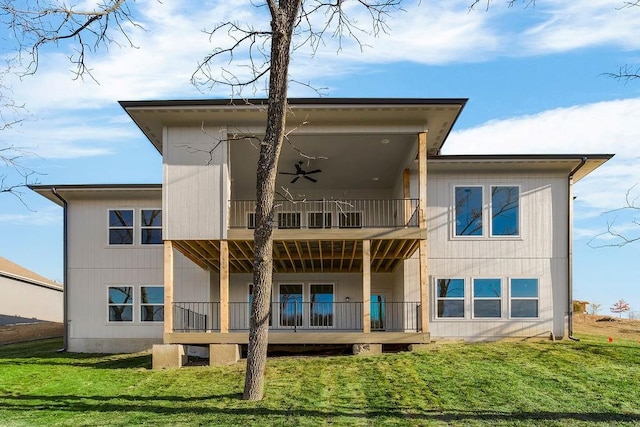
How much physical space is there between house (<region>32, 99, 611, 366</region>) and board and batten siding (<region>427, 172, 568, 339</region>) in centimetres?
4

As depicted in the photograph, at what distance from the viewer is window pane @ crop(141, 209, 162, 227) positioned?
20.8m

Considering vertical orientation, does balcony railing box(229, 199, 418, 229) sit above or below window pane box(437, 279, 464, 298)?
above

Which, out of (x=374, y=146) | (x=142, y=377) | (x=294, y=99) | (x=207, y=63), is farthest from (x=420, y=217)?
(x=142, y=377)

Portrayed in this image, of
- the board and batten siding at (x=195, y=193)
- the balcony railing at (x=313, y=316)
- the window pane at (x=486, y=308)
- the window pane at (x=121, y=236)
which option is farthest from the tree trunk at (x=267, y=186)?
the window pane at (x=121, y=236)

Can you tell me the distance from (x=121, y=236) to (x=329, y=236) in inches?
335

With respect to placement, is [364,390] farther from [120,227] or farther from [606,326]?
[606,326]

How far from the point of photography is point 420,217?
15.9m

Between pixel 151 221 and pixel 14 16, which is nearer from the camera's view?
pixel 14 16

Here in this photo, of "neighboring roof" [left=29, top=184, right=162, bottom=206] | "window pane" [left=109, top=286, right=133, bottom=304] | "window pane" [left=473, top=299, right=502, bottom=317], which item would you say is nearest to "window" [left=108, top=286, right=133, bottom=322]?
"window pane" [left=109, top=286, right=133, bottom=304]

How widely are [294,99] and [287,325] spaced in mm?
9486

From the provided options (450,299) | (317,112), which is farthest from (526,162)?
(317,112)

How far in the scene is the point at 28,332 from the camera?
26172mm

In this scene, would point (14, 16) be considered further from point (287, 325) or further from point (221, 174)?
point (287, 325)

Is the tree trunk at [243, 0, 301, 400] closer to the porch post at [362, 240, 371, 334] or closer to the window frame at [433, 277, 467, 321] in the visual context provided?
the porch post at [362, 240, 371, 334]
